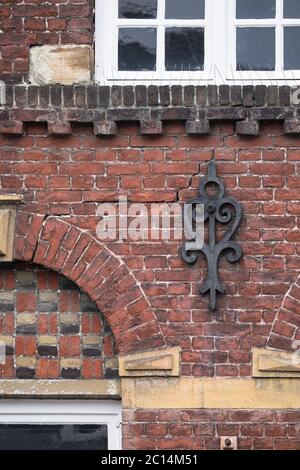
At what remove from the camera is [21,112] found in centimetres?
841

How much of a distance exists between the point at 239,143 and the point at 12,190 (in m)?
1.55

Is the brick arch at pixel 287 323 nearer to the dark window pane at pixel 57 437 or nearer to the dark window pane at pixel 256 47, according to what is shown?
the dark window pane at pixel 57 437

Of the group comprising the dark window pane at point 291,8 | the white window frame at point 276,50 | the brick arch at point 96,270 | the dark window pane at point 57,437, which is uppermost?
the dark window pane at point 291,8

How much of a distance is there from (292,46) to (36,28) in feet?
5.79

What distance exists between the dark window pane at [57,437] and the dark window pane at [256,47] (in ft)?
8.87

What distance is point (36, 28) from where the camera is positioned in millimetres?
8570

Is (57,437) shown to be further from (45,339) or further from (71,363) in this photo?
(45,339)

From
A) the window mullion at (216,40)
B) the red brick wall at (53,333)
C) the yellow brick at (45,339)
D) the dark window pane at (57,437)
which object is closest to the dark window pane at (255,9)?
the window mullion at (216,40)

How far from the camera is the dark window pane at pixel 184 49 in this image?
8.70m

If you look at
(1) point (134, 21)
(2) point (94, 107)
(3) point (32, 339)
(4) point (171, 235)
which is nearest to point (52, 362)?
(3) point (32, 339)

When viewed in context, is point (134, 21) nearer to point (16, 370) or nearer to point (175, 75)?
point (175, 75)

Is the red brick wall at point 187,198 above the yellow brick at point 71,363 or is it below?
above

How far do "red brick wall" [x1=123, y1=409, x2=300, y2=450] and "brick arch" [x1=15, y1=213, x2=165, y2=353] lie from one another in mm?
516

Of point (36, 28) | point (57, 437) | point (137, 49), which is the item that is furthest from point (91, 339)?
point (36, 28)
